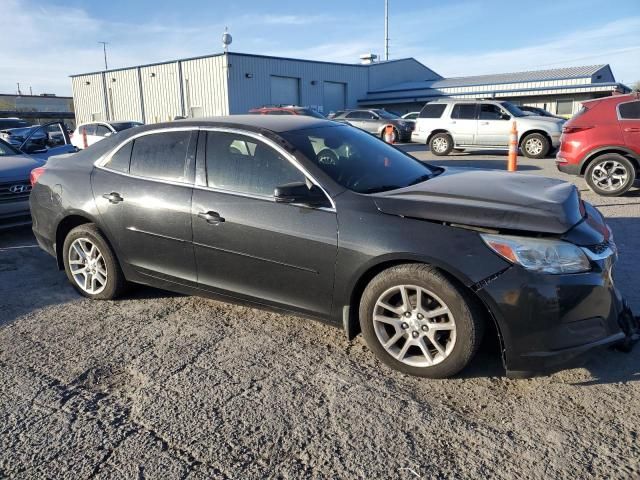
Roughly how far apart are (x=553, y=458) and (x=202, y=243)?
258cm

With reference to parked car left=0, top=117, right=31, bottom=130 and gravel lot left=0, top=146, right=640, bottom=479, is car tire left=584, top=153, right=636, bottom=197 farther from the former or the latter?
parked car left=0, top=117, right=31, bottom=130

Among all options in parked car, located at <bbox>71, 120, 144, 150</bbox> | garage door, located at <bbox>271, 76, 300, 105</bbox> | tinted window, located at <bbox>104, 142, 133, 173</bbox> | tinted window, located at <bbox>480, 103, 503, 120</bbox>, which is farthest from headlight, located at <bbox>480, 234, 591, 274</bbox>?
garage door, located at <bbox>271, 76, 300, 105</bbox>

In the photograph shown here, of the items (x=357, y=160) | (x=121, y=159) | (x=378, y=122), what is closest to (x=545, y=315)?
(x=357, y=160)

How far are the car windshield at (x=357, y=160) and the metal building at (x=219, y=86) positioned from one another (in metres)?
28.0

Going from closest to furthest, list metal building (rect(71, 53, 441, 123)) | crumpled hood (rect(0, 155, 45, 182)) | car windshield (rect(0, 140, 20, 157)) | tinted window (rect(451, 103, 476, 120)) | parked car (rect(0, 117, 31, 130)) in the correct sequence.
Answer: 1. crumpled hood (rect(0, 155, 45, 182))
2. car windshield (rect(0, 140, 20, 157))
3. tinted window (rect(451, 103, 476, 120))
4. parked car (rect(0, 117, 31, 130))
5. metal building (rect(71, 53, 441, 123))

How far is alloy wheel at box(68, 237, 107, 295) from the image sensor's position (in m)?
4.50

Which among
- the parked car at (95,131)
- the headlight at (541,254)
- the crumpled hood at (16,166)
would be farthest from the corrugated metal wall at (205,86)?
the headlight at (541,254)

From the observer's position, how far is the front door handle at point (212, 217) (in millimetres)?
3693

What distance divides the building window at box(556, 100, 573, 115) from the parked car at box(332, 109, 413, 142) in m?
16.0

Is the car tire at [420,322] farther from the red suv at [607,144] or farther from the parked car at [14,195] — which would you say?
the red suv at [607,144]

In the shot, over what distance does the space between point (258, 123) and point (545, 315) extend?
2445 millimetres

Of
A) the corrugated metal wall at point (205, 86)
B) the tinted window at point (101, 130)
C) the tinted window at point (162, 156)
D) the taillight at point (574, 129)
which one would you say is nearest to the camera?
the tinted window at point (162, 156)

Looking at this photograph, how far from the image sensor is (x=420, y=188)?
139 inches

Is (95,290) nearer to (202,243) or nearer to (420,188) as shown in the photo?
(202,243)
